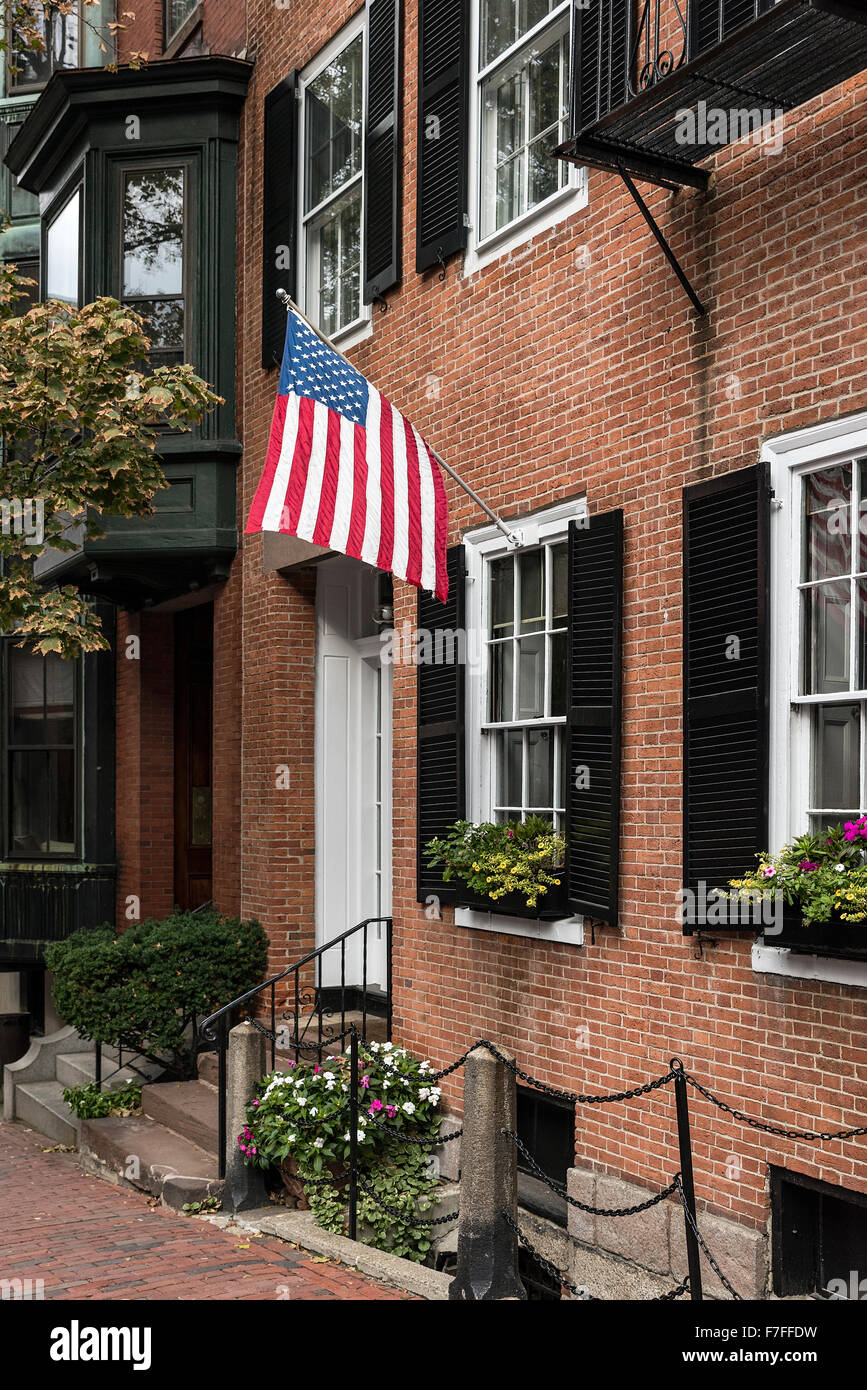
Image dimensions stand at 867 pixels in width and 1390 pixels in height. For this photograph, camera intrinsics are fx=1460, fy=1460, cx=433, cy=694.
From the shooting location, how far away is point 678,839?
6891 mm

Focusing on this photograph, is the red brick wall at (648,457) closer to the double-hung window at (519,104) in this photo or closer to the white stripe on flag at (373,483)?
the double-hung window at (519,104)

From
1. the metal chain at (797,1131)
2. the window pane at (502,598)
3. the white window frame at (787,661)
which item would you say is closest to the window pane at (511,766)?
the window pane at (502,598)

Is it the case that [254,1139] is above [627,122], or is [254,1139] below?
below

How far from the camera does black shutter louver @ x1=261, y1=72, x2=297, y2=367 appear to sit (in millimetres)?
11352

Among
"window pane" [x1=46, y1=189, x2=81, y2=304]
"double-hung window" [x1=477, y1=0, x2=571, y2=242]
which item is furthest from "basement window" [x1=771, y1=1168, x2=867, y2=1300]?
"window pane" [x1=46, y1=189, x2=81, y2=304]

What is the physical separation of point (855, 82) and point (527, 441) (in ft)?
9.43

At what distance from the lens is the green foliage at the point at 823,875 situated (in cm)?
547

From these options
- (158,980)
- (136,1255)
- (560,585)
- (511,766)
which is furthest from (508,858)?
(158,980)

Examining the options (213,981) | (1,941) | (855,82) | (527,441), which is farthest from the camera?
(1,941)

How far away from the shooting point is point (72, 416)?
10.1 meters

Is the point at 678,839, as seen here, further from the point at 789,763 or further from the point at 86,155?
the point at 86,155

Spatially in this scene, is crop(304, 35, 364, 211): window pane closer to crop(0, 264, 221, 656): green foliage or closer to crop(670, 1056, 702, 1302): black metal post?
crop(0, 264, 221, 656): green foliage

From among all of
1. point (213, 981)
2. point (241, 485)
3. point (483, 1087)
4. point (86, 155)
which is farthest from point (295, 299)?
point (483, 1087)

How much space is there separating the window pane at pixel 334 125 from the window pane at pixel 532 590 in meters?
3.89
